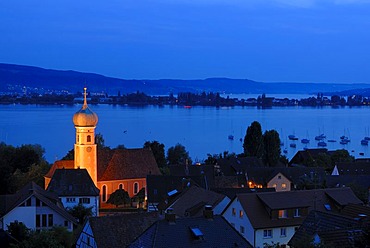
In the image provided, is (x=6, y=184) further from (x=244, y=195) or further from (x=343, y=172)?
(x=343, y=172)

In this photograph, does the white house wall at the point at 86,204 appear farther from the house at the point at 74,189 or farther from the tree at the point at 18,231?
the tree at the point at 18,231

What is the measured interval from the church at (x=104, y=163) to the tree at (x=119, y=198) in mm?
988

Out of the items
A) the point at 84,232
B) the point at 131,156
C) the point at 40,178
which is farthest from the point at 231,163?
the point at 84,232

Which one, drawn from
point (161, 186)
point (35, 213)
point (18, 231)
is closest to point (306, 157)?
point (161, 186)

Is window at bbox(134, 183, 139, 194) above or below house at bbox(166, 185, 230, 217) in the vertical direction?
below

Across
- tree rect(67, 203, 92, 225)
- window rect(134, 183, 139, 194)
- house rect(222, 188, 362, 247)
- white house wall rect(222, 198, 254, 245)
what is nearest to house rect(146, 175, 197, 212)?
tree rect(67, 203, 92, 225)

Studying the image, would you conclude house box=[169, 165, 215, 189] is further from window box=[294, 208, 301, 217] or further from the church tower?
window box=[294, 208, 301, 217]

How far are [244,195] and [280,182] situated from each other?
64.0 feet

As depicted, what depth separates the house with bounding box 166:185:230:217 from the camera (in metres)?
Answer: 27.1

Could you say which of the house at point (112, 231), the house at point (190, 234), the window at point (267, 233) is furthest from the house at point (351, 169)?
the house at point (190, 234)

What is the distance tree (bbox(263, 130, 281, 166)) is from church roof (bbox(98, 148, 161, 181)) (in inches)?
938

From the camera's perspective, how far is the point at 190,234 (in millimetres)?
18188

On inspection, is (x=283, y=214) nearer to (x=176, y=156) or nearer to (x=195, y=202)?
(x=195, y=202)

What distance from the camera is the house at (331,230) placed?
15.6 m
